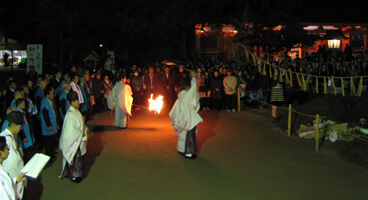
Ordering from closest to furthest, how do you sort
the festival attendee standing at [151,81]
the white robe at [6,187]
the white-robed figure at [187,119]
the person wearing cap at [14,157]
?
1. the white robe at [6,187]
2. the person wearing cap at [14,157]
3. the white-robed figure at [187,119]
4. the festival attendee standing at [151,81]

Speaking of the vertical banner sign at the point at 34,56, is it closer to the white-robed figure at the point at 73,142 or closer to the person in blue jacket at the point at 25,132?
the person in blue jacket at the point at 25,132

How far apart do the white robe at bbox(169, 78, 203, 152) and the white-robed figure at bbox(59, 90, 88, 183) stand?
2.32 meters

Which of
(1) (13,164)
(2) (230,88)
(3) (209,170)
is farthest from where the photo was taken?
(2) (230,88)

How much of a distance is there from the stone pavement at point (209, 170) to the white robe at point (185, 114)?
0.54 meters

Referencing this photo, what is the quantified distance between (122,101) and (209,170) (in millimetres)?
4493

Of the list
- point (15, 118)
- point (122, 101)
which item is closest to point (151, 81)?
point (122, 101)

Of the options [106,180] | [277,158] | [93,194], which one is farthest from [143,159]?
[277,158]

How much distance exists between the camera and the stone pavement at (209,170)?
651cm

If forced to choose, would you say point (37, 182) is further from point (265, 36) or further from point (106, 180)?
point (265, 36)

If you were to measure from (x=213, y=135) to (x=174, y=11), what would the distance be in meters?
11.5

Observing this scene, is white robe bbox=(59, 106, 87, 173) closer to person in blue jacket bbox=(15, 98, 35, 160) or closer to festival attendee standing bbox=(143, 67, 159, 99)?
person in blue jacket bbox=(15, 98, 35, 160)

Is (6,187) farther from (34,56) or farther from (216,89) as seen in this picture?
(34,56)

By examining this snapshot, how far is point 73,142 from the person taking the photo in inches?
267

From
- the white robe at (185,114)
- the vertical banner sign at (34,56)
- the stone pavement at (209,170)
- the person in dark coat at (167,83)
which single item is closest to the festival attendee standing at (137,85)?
the person in dark coat at (167,83)
